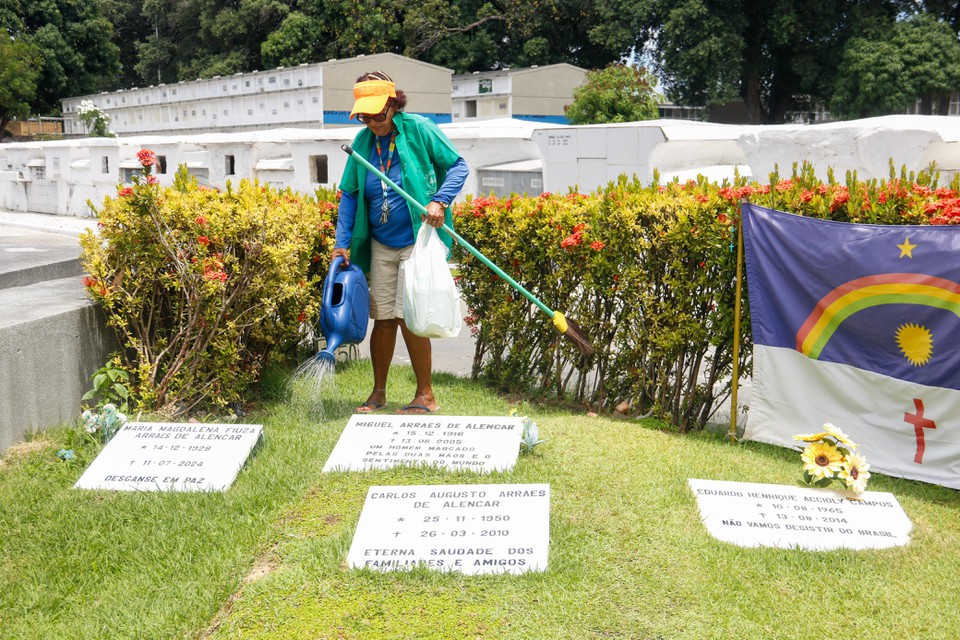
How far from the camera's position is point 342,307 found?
5023 millimetres

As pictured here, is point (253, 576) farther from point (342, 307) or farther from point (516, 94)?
point (516, 94)

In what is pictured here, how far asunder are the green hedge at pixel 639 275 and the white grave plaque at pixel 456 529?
6.37ft

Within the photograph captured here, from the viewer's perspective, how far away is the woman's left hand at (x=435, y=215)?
5059 millimetres

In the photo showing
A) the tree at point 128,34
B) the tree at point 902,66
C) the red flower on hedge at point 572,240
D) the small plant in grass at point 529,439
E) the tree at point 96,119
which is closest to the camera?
the small plant in grass at point 529,439

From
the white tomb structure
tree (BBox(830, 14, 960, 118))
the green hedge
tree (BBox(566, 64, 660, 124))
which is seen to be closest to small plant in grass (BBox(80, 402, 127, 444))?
the green hedge

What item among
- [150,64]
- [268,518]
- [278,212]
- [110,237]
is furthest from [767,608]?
[150,64]

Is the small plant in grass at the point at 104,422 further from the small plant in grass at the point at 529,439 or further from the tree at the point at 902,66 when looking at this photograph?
the tree at the point at 902,66

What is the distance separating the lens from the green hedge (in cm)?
512

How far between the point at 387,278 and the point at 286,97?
28.2 m

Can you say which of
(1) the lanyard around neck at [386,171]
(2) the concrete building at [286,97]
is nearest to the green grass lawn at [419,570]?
(1) the lanyard around neck at [386,171]

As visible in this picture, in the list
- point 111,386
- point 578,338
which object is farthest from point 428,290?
point 111,386

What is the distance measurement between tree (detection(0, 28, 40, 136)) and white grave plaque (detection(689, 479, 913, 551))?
41.5 m

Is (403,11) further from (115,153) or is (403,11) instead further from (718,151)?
(718,151)

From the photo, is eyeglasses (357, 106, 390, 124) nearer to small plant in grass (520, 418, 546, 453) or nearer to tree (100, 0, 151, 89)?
small plant in grass (520, 418, 546, 453)
